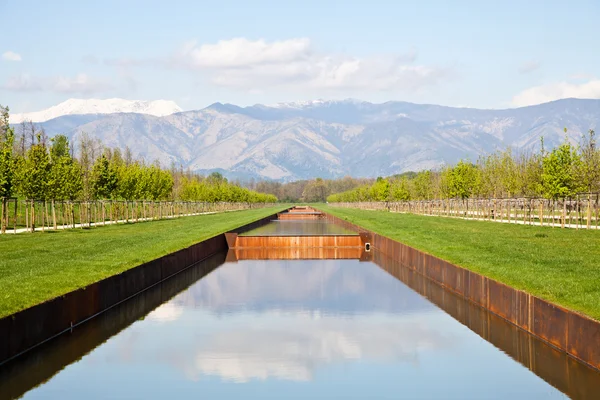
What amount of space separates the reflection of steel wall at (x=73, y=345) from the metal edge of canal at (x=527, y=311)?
373 inches

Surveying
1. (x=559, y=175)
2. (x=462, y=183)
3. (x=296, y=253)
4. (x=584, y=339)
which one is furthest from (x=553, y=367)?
(x=462, y=183)

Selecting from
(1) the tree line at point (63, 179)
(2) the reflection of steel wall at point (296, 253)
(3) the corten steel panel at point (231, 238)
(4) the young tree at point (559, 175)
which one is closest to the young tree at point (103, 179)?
(1) the tree line at point (63, 179)

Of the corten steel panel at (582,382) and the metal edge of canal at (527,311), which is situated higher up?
the metal edge of canal at (527,311)

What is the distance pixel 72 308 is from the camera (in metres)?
17.0

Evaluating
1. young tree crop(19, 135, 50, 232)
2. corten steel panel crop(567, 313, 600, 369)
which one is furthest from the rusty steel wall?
corten steel panel crop(567, 313, 600, 369)

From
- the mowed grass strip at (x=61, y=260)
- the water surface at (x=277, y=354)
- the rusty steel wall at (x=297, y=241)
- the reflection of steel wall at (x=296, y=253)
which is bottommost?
the water surface at (x=277, y=354)

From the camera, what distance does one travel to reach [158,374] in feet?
45.8

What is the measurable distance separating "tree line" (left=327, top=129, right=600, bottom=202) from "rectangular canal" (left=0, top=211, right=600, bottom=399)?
24.4m

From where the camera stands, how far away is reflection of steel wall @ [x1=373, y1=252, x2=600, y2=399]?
40.7 ft

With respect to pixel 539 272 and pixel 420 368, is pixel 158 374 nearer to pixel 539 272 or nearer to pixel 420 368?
pixel 420 368

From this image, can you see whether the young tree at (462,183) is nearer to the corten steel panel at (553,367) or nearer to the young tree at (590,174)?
the young tree at (590,174)

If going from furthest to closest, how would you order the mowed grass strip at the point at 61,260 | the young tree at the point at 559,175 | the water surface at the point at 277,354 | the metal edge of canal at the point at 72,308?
the young tree at the point at 559,175
the mowed grass strip at the point at 61,260
the metal edge of canal at the point at 72,308
the water surface at the point at 277,354

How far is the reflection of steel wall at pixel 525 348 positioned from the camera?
1241cm

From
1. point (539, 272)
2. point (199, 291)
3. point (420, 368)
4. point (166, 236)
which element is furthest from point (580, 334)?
point (166, 236)
